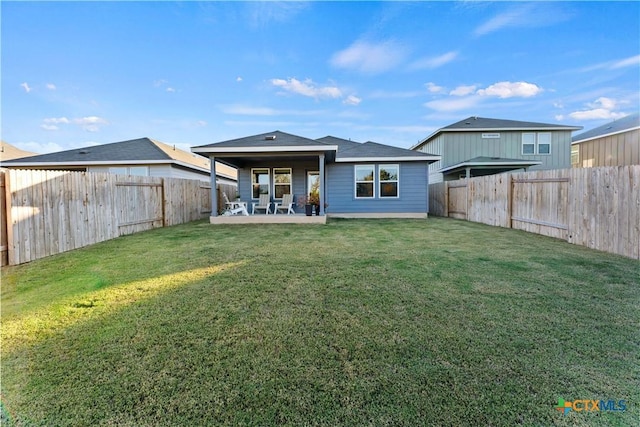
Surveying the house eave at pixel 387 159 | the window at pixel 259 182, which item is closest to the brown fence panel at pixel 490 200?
the house eave at pixel 387 159

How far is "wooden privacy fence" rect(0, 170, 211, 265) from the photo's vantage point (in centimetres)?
509

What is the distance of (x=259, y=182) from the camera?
1405cm

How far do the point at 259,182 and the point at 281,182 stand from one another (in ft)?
3.53

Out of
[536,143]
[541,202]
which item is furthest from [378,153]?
[536,143]

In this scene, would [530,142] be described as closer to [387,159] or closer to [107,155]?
[387,159]

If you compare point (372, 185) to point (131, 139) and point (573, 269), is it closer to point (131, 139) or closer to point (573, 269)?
point (573, 269)

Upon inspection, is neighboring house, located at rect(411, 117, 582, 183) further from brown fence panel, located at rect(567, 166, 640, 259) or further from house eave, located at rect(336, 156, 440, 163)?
brown fence panel, located at rect(567, 166, 640, 259)

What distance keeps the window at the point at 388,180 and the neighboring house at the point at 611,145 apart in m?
14.5

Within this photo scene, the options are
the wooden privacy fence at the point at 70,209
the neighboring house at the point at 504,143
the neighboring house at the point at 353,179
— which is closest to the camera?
the wooden privacy fence at the point at 70,209

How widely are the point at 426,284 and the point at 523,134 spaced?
61.6 ft

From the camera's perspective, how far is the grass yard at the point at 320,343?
5.68 feet

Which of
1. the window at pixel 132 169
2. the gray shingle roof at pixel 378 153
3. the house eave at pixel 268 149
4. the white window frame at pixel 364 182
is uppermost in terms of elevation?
the gray shingle roof at pixel 378 153

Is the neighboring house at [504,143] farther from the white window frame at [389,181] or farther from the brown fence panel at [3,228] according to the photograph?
the brown fence panel at [3,228]

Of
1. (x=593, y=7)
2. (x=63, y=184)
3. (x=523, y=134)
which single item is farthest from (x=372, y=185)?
(x=523, y=134)
